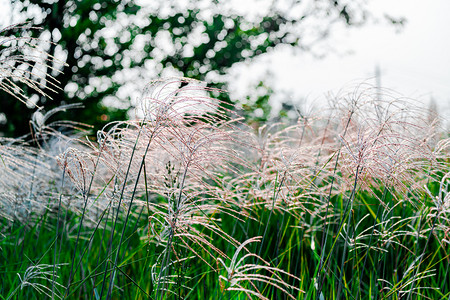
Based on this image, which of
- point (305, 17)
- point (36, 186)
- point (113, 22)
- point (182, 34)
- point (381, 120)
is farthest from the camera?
point (305, 17)

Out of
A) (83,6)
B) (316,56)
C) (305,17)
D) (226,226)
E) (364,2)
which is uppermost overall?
(364,2)

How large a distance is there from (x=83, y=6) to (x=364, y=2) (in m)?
4.56

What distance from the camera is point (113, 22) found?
5.10 m

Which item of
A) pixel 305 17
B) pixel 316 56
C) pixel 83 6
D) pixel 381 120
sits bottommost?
pixel 381 120

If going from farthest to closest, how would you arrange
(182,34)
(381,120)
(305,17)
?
(305,17) → (182,34) → (381,120)

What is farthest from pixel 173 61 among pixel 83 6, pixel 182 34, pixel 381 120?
pixel 381 120

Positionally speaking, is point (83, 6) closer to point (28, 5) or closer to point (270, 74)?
point (28, 5)

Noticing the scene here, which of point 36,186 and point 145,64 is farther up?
point 145,64

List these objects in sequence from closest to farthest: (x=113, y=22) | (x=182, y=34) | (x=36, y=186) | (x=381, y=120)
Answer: (x=381, y=120) < (x=36, y=186) < (x=113, y=22) < (x=182, y=34)

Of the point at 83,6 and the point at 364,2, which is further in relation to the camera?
the point at 364,2

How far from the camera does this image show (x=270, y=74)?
6.71 meters

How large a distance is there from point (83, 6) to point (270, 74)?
127 inches

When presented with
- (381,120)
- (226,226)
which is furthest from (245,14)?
(381,120)

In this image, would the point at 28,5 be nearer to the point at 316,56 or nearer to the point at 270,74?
the point at 270,74
